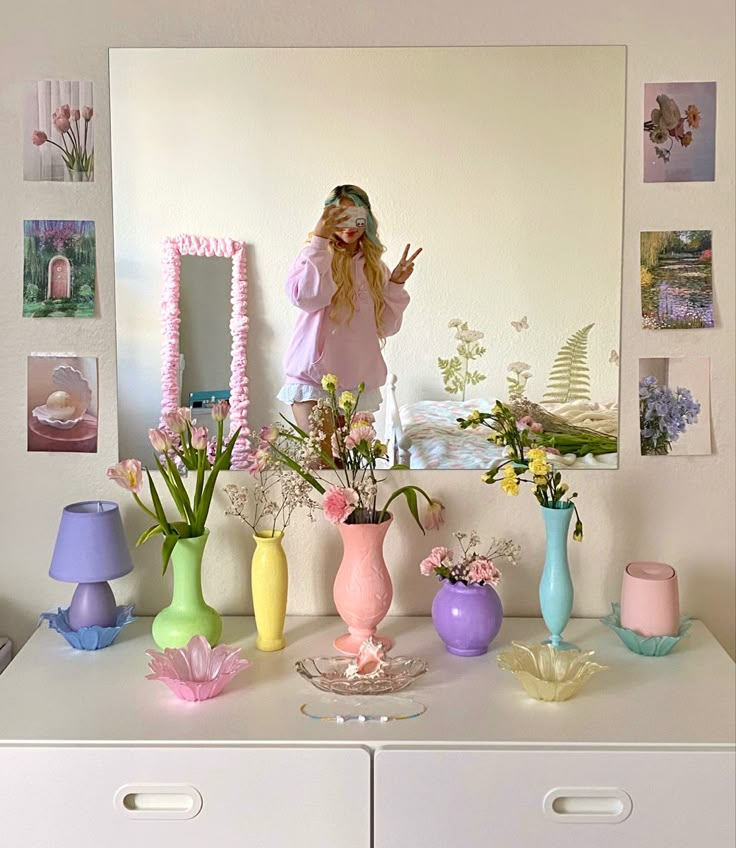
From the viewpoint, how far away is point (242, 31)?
1796mm

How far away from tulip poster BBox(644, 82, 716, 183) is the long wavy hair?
1.69 feet

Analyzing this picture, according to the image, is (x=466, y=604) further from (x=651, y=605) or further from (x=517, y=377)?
(x=517, y=377)

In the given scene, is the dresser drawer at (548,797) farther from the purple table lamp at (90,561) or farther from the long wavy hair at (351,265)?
the long wavy hair at (351,265)

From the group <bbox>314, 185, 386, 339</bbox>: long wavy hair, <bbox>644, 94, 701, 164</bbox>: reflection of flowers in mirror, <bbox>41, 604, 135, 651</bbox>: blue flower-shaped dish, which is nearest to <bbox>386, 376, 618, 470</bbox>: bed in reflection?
<bbox>314, 185, 386, 339</bbox>: long wavy hair

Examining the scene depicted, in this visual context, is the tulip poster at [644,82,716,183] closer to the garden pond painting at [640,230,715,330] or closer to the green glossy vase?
the garden pond painting at [640,230,715,330]

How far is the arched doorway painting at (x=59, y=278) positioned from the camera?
6.09 feet

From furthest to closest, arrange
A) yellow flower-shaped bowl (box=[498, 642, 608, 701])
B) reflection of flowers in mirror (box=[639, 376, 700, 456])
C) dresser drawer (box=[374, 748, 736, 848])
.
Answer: reflection of flowers in mirror (box=[639, 376, 700, 456]) → yellow flower-shaped bowl (box=[498, 642, 608, 701]) → dresser drawer (box=[374, 748, 736, 848])

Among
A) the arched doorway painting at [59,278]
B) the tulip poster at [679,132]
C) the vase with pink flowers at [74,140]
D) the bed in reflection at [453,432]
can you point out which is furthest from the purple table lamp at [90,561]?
the tulip poster at [679,132]

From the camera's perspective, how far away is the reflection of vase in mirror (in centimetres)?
182

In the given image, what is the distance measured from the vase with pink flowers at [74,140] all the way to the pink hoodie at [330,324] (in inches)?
17.0

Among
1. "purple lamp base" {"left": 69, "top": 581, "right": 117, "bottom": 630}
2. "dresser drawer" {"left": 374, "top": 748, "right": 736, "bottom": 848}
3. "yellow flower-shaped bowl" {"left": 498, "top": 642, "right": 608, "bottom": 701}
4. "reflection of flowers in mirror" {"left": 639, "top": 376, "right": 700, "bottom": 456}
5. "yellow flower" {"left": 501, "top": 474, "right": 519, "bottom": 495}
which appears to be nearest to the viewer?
"dresser drawer" {"left": 374, "top": 748, "right": 736, "bottom": 848}

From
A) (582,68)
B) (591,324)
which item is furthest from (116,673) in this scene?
(582,68)

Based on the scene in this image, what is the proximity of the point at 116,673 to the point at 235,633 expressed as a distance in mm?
253

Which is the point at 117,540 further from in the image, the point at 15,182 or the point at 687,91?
the point at 687,91
